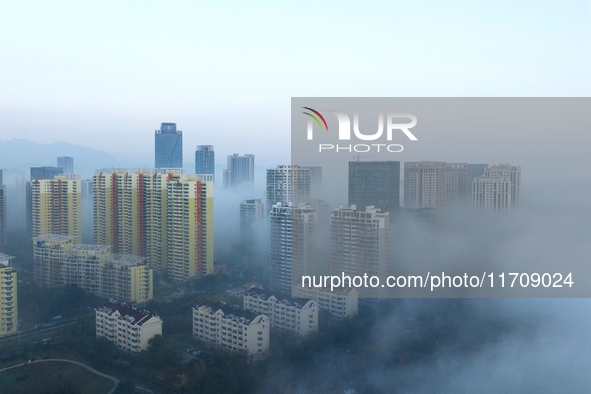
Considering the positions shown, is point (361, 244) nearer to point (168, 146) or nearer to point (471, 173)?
point (471, 173)

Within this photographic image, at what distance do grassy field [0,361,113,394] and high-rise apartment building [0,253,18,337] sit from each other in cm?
87

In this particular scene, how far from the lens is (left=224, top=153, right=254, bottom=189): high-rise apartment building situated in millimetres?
9188

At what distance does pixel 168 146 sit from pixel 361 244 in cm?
435

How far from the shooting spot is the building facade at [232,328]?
440 cm

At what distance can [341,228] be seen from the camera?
5.14 meters

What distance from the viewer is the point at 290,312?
4.76 metres

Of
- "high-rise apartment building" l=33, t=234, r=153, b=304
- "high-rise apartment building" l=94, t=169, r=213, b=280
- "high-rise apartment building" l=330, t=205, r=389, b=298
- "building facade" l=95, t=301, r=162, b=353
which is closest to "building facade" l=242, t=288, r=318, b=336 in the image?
"high-rise apartment building" l=330, t=205, r=389, b=298

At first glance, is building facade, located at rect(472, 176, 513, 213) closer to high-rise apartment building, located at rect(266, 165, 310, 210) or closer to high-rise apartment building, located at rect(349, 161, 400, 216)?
high-rise apartment building, located at rect(349, 161, 400, 216)

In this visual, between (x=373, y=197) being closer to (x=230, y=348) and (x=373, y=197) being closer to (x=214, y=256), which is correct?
(x=230, y=348)

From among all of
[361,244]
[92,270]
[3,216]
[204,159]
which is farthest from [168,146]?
[361,244]

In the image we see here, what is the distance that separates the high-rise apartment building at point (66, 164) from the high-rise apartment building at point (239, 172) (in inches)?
98.9

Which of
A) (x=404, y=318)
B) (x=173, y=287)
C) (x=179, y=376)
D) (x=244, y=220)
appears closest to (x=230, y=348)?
(x=179, y=376)

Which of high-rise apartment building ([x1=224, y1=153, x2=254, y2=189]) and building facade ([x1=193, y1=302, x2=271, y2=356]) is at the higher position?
high-rise apartment building ([x1=224, y1=153, x2=254, y2=189])

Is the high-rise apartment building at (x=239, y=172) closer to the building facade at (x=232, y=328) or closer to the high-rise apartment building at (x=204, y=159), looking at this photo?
the high-rise apartment building at (x=204, y=159)
